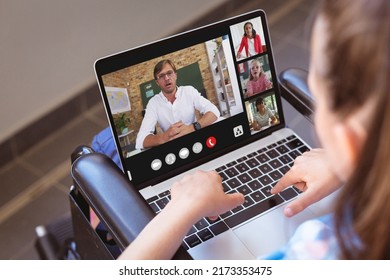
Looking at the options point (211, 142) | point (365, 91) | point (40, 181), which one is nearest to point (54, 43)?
point (40, 181)

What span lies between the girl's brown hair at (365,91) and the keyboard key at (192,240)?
344mm

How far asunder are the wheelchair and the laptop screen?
0.05 m

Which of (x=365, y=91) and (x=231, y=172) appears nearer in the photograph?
(x=365, y=91)

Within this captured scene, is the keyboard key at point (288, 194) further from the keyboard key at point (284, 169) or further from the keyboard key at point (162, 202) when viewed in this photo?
the keyboard key at point (162, 202)

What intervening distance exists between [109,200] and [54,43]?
106 cm

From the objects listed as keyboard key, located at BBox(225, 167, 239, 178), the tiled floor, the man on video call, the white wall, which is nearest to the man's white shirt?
the man on video call

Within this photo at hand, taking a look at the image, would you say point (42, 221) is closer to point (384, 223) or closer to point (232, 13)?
point (232, 13)

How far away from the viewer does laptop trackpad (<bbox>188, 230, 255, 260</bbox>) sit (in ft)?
3.07

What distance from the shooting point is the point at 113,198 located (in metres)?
0.90

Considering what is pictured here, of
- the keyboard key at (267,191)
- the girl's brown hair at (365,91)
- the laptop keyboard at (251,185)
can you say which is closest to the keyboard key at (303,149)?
the laptop keyboard at (251,185)

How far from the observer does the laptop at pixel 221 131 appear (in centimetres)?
96

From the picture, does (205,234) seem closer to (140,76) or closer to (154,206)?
(154,206)
